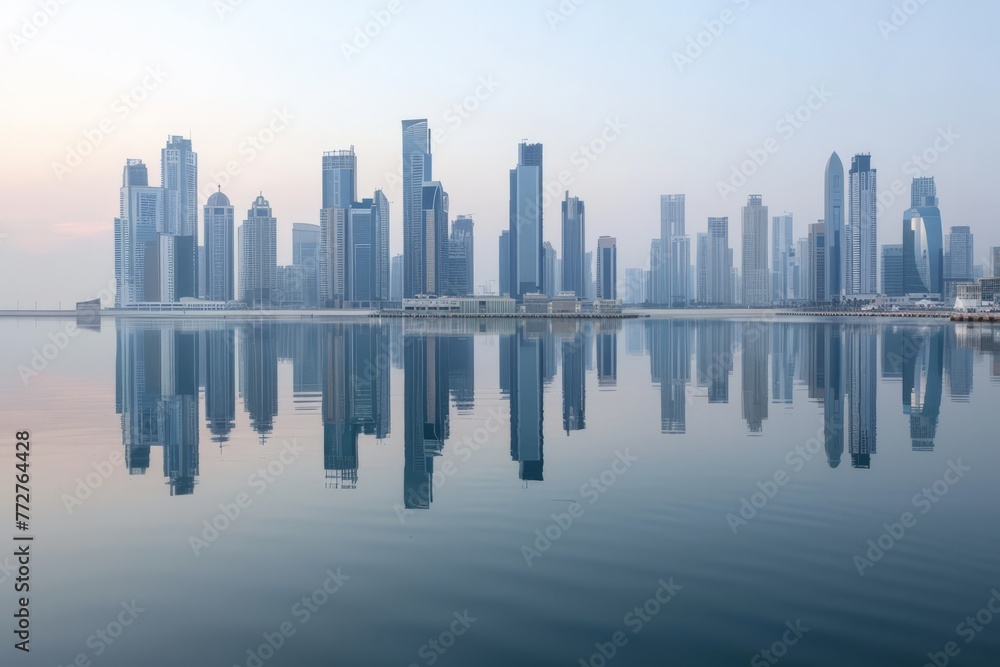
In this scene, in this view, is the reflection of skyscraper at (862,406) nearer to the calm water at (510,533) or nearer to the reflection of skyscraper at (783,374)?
the calm water at (510,533)

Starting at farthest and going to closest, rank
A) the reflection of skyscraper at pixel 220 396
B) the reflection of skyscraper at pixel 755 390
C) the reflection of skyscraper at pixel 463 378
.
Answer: the reflection of skyscraper at pixel 463 378, the reflection of skyscraper at pixel 755 390, the reflection of skyscraper at pixel 220 396

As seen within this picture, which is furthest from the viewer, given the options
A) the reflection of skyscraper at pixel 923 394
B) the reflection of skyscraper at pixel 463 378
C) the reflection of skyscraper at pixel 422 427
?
the reflection of skyscraper at pixel 463 378

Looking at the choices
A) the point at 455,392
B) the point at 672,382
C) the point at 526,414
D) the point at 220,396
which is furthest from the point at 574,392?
the point at 220,396

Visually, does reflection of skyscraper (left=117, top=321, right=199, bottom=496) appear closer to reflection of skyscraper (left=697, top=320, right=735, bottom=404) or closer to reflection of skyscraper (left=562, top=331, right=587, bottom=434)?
reflection of skyscraper (left=562, top=331, right=587, bottom=434)

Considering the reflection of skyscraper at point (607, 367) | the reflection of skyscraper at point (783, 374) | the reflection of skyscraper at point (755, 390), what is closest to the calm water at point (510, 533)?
the reflection of skyscraper at point (755, 390)

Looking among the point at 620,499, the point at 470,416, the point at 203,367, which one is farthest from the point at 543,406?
the point at 203,367

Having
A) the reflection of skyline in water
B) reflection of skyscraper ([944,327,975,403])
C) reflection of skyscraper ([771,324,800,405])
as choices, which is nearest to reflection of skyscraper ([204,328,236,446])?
the reflection of skyline in water

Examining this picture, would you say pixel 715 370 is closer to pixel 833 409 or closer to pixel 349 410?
pixel 833 409
